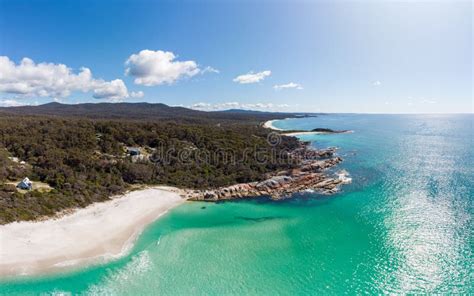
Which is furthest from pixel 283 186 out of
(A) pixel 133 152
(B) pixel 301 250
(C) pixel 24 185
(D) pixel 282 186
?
(C) pixel 24 185

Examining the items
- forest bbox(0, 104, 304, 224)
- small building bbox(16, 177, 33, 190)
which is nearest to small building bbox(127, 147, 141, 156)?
forest bbox(0, 104, 304, 224)

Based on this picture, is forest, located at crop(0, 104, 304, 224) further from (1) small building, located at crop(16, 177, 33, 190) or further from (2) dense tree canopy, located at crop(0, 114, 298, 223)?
(1) small building, located at crop(16, 177, 33, 190)

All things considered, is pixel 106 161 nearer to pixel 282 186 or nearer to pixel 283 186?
pixel 282 186

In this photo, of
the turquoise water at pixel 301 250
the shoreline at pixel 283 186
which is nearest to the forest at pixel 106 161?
the shoreline at pixel 283 186

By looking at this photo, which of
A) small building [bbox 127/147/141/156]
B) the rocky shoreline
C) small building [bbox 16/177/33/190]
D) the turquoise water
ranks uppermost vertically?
small building [bbox 127/147/141/156]

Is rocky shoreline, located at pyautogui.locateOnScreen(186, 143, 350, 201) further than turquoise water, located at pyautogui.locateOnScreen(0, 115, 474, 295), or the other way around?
rocky shoreline, located at pyautogui.locateOnScreen(186, 143, 350, 201)

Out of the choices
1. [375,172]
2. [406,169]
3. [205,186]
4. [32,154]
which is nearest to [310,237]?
[205,186]

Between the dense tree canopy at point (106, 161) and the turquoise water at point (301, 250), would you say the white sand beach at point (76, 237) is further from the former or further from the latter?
the dense tree canopy at point (106, 161)
